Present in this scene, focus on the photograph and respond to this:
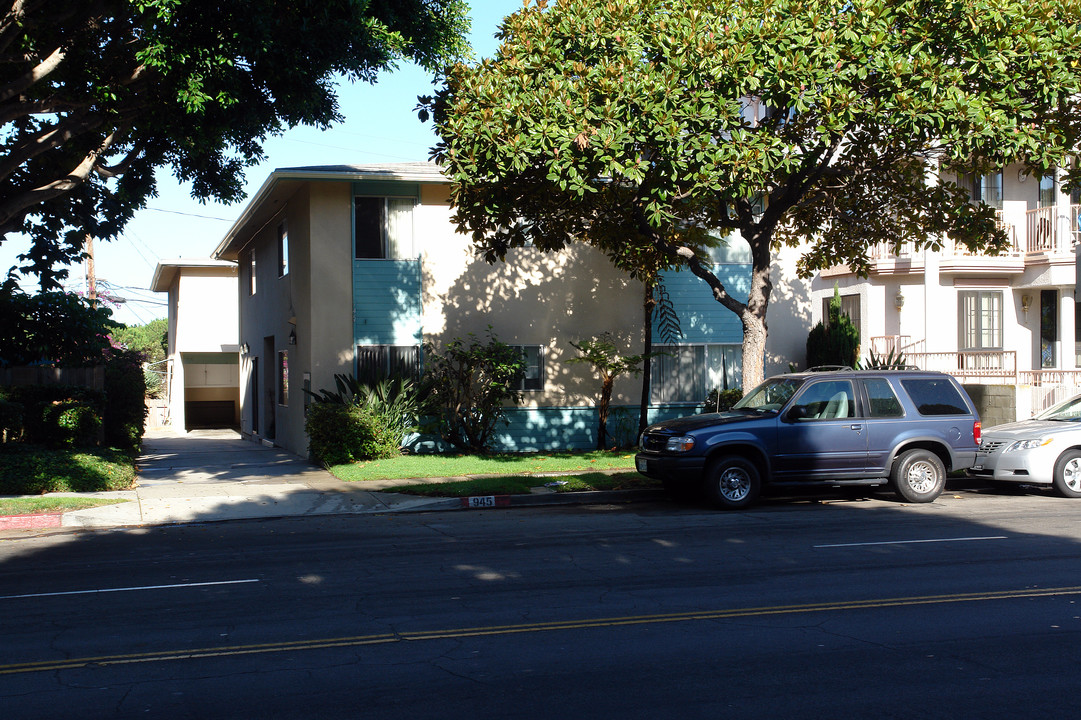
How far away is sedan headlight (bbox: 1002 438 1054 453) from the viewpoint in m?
14.0

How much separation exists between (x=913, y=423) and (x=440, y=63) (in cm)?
928

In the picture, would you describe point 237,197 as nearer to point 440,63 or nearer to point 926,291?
point 440,63

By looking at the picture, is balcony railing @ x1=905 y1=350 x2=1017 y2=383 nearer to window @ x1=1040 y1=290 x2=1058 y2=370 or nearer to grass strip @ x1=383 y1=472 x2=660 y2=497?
window @ x1=1040 y1=290 x2=1058 y2=370

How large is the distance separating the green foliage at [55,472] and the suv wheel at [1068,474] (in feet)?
48.0

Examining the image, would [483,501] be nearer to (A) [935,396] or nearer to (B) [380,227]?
(A) [935,396]

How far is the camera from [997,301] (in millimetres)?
23859

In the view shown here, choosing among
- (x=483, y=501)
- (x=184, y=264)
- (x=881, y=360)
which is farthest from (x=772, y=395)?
(x=184, y=264)

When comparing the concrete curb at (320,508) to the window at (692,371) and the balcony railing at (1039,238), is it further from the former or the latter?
the balcony railing at (1039,238)

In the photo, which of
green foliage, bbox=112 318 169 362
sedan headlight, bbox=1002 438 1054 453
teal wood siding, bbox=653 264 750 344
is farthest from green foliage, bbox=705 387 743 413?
green foliage, bbox=112 318 169 362

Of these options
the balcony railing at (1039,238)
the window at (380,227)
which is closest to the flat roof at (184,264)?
the window at (380,227)

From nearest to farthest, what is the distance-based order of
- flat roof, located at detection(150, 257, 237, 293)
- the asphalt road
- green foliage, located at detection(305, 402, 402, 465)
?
the asphalt road → green foliage, located at detection(305, 402, 402, 465) → flat roof, located at detection(150, 257, 237, 293)

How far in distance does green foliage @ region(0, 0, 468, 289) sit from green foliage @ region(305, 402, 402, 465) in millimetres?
5070

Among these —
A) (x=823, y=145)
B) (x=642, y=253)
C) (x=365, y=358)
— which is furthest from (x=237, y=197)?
(x=823, y=145)

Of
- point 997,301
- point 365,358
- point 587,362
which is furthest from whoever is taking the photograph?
point 997,301
